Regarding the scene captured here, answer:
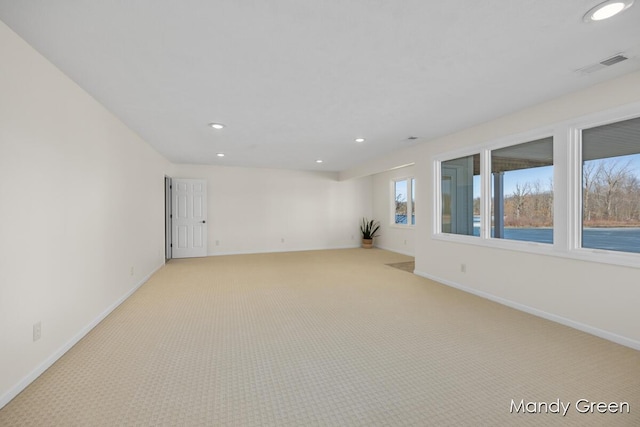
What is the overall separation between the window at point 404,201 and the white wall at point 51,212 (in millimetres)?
5989

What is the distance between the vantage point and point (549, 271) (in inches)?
118

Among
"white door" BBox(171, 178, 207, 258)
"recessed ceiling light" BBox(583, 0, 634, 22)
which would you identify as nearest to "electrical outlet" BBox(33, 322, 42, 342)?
"recessed ceiling light" BBox(583, 0, 634, 22)

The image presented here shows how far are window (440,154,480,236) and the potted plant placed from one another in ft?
12.4

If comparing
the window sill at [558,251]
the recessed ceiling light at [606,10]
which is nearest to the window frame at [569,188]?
the window sill at [558,251]

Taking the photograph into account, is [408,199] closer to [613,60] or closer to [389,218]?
[389,218]

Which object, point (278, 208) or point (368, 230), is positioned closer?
point (278, 208)

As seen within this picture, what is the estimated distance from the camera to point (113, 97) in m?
2.76

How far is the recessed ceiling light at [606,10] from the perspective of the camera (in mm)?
1522

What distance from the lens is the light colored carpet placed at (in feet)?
5.37

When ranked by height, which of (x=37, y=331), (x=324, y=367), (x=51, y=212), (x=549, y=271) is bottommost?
(x=324, y=367)

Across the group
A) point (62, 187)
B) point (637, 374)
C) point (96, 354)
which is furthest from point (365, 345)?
point (62, 187)

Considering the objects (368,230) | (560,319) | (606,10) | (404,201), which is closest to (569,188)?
(560,319)

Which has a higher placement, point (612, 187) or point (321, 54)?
point (321, 54)

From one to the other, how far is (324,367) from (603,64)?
3132mm
